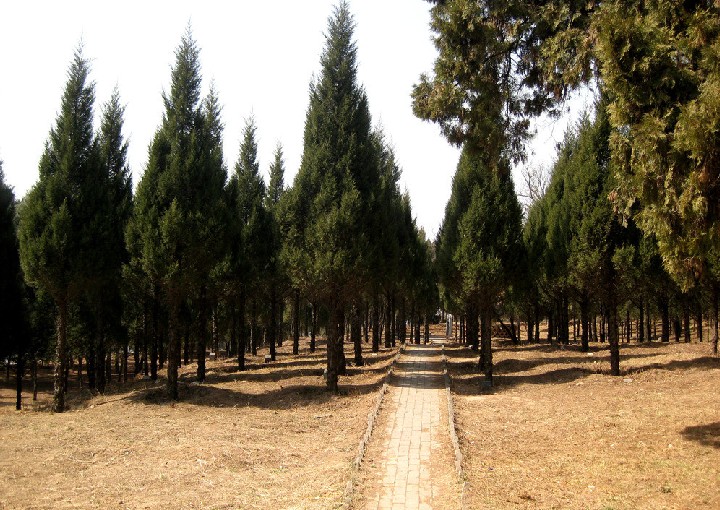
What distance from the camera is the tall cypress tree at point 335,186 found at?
1780 cm

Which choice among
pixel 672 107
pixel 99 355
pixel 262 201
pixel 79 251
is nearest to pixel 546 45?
pixel 672 107

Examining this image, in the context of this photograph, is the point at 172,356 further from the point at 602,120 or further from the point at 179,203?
the point at 602,120

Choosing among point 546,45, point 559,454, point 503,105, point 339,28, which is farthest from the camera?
point 339,28

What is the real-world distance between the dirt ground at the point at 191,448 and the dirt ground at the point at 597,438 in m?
2.70

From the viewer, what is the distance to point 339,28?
2023 centimetres

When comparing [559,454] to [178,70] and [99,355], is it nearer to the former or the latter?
[178,70]

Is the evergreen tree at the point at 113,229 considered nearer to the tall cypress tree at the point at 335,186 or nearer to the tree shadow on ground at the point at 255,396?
the tree shadow on ground at the point at 255,396

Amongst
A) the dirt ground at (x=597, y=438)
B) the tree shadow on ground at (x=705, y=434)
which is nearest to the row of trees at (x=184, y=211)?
the dirt ground at (x=597, y=438)

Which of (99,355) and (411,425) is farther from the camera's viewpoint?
(99,355)

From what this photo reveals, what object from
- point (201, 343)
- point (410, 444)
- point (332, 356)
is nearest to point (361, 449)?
point (410, 444)

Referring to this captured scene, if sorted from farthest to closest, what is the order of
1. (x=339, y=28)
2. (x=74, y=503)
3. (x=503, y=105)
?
(x=339, y=28) → (x=503, y=105) → (x=74, y=503)

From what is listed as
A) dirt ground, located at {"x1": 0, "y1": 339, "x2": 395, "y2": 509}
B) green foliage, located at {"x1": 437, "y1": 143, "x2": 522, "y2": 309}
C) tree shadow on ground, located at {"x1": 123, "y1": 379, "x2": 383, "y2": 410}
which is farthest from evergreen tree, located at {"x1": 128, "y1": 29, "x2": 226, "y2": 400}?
green foliage, located at {"x1": 437, "y1": 143, "x2": 522, "y2": 309}

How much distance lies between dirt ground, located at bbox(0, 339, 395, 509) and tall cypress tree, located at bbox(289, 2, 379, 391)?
3159 mm

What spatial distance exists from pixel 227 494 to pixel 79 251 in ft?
40.3
